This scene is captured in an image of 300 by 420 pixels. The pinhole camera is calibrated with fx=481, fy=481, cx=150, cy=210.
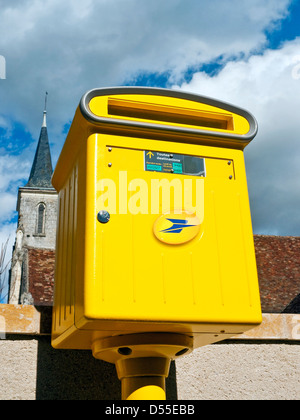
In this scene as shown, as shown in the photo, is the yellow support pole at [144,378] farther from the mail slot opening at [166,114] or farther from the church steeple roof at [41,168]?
the church steeple roof at [41,168]

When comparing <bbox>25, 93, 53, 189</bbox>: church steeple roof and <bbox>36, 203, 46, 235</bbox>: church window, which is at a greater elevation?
<bbox>25, 93, 53, 189</bbox>: church steeple roof

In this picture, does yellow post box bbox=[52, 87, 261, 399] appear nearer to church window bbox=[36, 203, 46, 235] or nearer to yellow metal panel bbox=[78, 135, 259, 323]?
yellow metal panel bbox=[78, 135, 259, 323]

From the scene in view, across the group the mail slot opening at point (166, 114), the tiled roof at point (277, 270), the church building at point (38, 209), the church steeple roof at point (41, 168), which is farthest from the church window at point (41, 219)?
the mail slot opening at point (166, 114)

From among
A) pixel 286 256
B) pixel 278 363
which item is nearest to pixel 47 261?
pixel 286 256

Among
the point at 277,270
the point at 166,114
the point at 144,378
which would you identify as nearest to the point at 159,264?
the point at 144,378

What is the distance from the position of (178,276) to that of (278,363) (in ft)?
3.71

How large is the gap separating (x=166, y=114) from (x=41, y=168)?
51.0 m

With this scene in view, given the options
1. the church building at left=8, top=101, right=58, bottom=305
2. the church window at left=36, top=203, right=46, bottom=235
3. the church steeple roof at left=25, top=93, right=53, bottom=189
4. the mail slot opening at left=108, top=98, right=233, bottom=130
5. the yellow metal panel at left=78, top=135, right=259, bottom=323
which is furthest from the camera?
the church steeple roof at left=25, top=93, right=53, bottom=189

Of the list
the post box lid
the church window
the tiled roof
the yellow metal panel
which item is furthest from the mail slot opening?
the church window

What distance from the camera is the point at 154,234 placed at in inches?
65.9

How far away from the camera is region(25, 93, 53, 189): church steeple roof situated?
50.6 metres

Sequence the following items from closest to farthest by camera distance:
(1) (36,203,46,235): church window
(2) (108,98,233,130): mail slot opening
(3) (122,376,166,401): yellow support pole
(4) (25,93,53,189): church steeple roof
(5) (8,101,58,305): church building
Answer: (3) (122,376,166,401): yellow support pole
(2) (108,98,233,130): mail slot opening
(5) (8,101,58,305): church building
(1) (36,203,46,235): church window
(4) (25,93,53,189): church steeple roof

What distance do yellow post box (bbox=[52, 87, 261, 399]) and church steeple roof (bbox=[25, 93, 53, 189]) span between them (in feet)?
161

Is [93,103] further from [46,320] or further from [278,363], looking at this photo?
[278,363]
